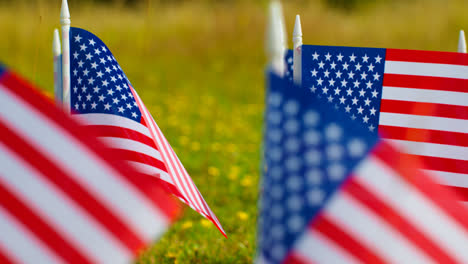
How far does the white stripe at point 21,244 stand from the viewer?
5.22 feet

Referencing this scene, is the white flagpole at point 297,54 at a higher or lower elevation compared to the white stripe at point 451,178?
higher

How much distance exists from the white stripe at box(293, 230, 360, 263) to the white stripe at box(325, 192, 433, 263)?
0.06 metres

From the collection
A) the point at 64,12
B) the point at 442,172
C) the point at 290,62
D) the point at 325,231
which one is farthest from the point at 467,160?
the point at 64,12

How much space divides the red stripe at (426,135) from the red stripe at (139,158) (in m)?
1.14

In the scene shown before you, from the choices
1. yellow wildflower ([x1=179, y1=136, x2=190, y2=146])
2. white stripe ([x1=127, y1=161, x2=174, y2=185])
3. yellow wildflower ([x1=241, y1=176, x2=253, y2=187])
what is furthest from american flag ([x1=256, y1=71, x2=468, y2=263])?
yellow wildflower ([x1=179, y1=136, x2=190, y2=146])

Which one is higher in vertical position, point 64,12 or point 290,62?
point 64,12

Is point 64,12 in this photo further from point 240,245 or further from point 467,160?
point 467,160

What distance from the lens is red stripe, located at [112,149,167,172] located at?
2.58 m

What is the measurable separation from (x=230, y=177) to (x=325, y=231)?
3868 mm

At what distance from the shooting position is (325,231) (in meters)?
1.53

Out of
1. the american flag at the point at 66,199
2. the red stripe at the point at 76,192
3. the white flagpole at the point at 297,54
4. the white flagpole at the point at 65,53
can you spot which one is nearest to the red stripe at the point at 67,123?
the american flag at the point at 66,199

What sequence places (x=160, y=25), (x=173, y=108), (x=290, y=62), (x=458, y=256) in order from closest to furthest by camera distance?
(x=458, y=256)
(x=290, y=62)
(x=173, y=108)
(x=160, y=25)

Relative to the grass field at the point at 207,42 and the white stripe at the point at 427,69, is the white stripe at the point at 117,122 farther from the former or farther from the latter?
the grass field at the point at 207,42

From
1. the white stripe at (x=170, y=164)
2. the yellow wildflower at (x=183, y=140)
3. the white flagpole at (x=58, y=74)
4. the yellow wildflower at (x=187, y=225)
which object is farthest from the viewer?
the yellow wildflower at (x=183, y=140)
